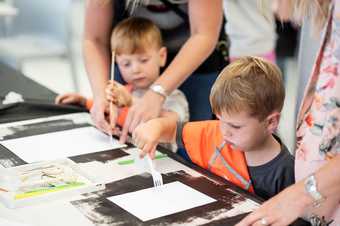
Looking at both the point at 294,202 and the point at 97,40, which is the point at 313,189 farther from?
the point at 97,40

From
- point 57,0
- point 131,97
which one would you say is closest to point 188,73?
point 131,97

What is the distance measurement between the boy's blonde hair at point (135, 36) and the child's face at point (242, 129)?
54cm

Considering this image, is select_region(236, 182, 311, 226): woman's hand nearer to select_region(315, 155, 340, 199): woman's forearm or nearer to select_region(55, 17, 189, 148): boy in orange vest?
select_region(315, 155, 340, 199): woman's forearm

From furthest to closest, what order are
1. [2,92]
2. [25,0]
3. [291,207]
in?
[25,0] < [2,92] < [291,207]

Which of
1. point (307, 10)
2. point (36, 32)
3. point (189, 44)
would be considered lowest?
point (36, 32)

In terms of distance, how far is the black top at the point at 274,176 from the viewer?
55.2 inches

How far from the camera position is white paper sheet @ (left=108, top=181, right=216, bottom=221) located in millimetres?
1247

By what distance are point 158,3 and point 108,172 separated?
0.63m

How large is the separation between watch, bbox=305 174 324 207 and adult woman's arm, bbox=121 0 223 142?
641 mm

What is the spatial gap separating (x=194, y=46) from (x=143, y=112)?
0.24 metres

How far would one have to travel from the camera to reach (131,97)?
1.86 meters

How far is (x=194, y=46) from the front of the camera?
1.76m

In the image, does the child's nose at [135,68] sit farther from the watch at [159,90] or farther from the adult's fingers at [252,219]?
the adult's fingers at [252,219]

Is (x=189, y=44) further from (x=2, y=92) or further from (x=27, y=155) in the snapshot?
(x=2, y=92)
